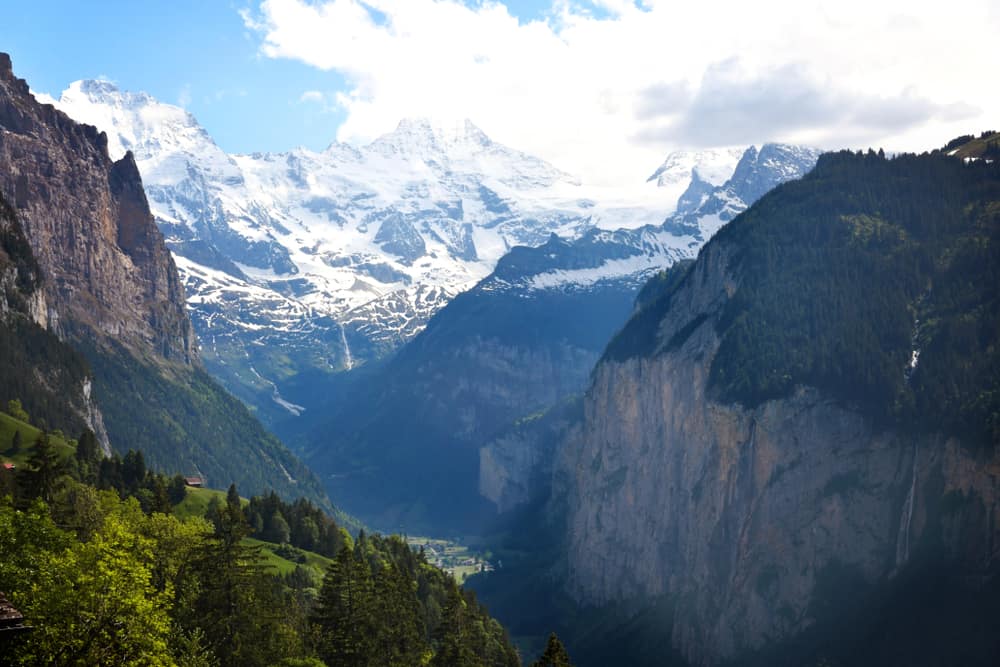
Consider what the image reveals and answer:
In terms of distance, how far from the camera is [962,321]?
607ft

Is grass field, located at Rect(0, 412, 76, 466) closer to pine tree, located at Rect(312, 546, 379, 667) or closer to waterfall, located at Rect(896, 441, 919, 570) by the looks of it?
pine tree, located at Rect(312, 546, 379, 667)

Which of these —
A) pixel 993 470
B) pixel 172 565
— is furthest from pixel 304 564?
pixel 993 470

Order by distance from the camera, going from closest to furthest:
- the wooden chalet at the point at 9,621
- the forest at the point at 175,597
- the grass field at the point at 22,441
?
the wooden chalet at the point at 9,621, the forest at the point at 175,597, the grass field at the point at 22,441

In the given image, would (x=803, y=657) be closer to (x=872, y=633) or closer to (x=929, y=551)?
(x=872, y=633)

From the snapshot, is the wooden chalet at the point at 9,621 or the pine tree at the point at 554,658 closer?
A: the wooden chalet at the point at 9,621

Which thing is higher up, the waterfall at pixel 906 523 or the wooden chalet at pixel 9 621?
the wooden chalet at pixel 9 621

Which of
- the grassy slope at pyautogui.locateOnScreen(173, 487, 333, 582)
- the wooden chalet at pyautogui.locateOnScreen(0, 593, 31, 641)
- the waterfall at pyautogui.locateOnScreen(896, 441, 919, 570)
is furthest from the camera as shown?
the waterfall at pyautogui.locateOnScreen(896, 441, 919, 570)

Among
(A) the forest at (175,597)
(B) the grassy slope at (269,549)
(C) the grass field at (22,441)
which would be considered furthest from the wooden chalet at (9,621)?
(C) the grass field at (22,441)

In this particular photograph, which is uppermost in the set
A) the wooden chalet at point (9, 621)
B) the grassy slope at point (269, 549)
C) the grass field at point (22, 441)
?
the grass field at point (22, 441)

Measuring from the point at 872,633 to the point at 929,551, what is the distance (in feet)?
50.2

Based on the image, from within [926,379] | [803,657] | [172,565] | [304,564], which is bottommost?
[803,657]

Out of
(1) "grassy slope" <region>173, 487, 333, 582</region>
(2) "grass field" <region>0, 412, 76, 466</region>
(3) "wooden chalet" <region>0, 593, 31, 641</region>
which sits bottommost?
(1) "grassy slope" <region>173, 487, 333, 582</region>

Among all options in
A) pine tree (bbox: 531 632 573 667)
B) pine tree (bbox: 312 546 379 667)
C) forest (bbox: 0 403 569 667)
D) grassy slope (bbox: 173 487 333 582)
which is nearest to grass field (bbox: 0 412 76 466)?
forest (bbox: 0 403 569 667)

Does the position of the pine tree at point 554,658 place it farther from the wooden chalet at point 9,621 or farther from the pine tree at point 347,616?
the wooden chalet at point 9,621
